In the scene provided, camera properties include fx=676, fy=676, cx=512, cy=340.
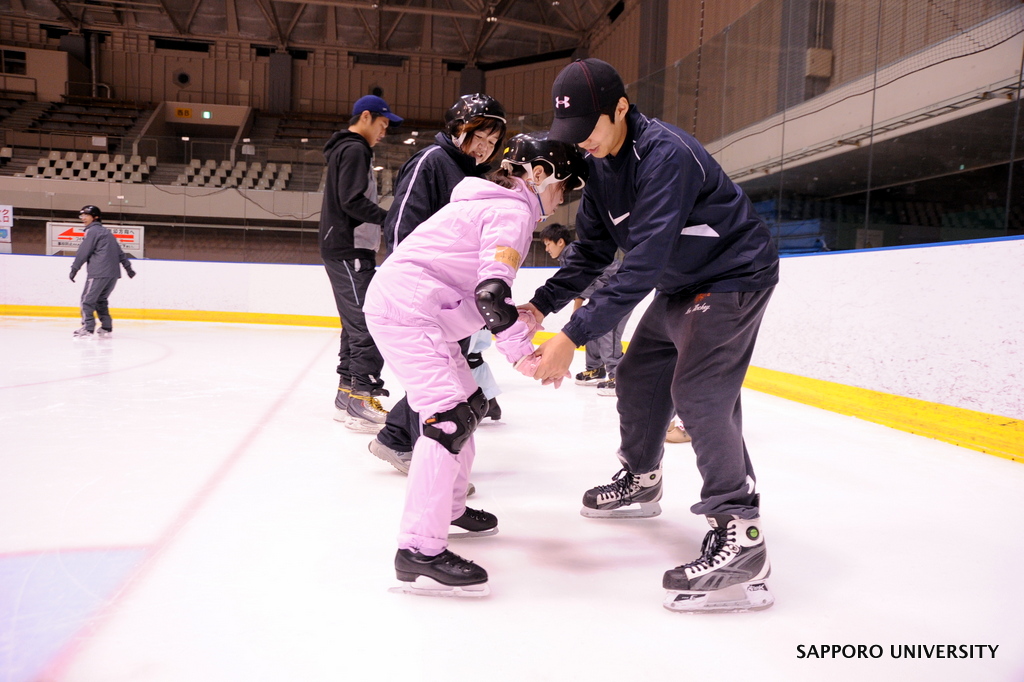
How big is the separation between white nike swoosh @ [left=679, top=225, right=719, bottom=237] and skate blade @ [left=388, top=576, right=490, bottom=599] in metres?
0.97

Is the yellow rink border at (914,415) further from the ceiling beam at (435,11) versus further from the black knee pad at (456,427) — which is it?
the ceiling beam at (435,11)

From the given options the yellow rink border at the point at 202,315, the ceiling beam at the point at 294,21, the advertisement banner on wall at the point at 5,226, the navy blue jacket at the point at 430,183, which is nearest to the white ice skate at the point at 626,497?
the navy blue jacket at the point at 430,183

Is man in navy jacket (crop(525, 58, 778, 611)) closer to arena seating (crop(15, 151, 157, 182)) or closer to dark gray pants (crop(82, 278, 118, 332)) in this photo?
dark gray pants (crop(82, 278, 118, 332))

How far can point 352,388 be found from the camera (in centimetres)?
338

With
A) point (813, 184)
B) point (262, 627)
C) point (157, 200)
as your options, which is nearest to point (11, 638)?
point (262, 627)

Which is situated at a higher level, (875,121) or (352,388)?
(875,121)

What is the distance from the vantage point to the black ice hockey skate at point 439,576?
154cm

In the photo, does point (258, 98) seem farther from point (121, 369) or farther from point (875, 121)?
point (875, 121)

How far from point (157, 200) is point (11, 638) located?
10408 millimetres

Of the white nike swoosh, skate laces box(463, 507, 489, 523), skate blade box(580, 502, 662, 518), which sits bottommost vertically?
skate blade box(580, 502, 662, 518)

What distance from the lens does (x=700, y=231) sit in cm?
165

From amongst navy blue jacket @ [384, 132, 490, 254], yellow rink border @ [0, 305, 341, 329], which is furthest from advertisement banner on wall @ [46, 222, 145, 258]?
navy blue jacket @ [384, 132, 490, 254]

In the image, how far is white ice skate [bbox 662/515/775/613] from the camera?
153 centimetres

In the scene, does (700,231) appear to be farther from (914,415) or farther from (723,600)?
(914,415)
